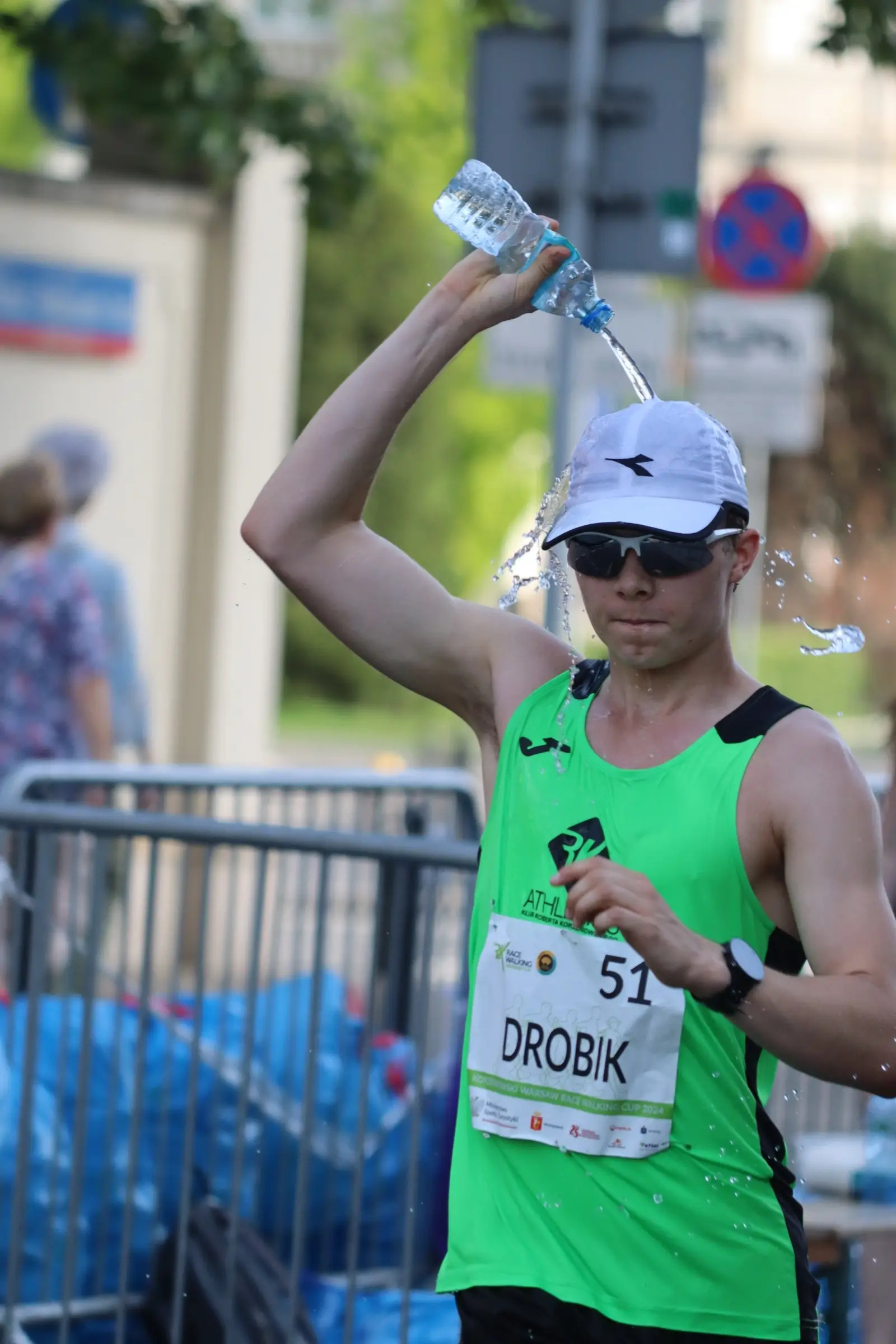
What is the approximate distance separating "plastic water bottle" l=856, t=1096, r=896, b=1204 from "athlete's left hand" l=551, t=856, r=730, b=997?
107 inches

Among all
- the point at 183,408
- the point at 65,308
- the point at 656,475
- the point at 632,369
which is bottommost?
the point at 656,475

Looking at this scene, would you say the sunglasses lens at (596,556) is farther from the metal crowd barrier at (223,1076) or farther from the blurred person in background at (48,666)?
the blurred person in background at (48,666)

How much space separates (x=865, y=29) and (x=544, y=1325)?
19.5 ft

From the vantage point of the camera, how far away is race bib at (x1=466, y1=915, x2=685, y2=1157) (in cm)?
259

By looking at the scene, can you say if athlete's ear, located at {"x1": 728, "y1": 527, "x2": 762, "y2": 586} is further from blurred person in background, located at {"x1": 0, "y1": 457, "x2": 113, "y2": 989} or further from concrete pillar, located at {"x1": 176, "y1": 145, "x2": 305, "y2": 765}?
concrete pillar, located at {"x1": 176, "y1": 145, "x2": 305, "y2": 765}

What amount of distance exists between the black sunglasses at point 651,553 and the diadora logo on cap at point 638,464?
0.32 feet

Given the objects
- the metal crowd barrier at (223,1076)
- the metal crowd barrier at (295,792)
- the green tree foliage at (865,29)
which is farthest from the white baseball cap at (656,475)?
the green tree foliage at (865,29)

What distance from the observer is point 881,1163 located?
15.9 ft

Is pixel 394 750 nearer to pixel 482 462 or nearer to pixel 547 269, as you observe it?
pixel 482 462

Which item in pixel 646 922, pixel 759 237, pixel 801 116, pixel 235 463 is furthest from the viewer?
pixel 801 116

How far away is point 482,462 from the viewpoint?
114 feet

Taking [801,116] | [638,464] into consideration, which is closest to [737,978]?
[638,464]

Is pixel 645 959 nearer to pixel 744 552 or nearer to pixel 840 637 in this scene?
pixel 744 552

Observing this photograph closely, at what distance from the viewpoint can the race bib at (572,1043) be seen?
102 inches
